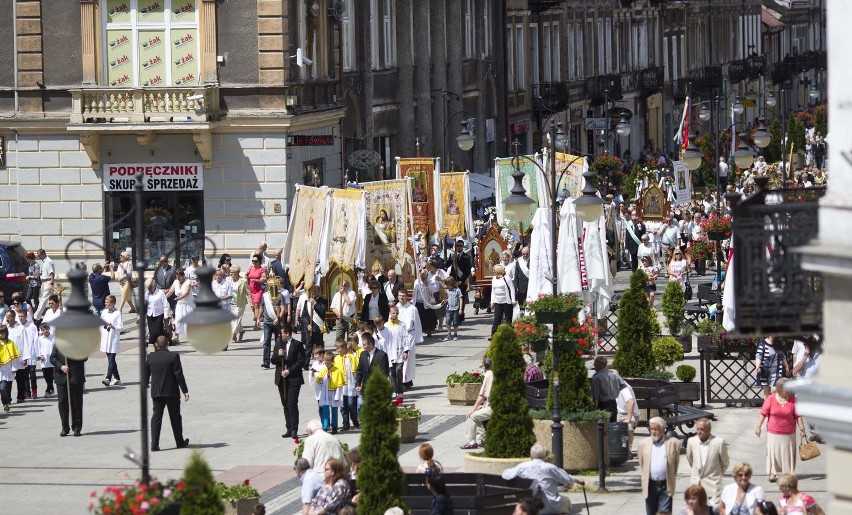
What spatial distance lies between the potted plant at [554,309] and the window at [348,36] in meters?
24.8

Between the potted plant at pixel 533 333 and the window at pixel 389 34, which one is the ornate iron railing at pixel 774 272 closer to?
the potted plant at pixel 533 333

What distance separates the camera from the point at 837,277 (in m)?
8.41

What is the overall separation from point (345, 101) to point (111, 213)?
7808 mm

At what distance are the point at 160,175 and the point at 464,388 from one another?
1542 cm

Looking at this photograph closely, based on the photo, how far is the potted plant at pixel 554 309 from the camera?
66.3 ft

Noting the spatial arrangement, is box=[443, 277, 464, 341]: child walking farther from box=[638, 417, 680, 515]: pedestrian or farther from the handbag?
box=[638, 417, 680, 515]: pedestrian

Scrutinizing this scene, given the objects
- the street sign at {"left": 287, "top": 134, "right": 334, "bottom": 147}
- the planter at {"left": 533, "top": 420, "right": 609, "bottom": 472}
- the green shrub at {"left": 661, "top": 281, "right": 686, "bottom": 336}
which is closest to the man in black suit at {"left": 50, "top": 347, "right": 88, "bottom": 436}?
the planter at {"left": 533, "top": 420, "right": 609, "bottom": 472}

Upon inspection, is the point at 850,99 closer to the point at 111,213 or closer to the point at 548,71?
the point at 111,213

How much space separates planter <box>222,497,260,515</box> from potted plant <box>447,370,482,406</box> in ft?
24.9

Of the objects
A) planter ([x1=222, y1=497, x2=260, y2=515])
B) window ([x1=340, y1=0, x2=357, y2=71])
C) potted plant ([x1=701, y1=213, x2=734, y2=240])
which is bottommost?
planter ([x1=222, y1=497, x2=260, y2=515])

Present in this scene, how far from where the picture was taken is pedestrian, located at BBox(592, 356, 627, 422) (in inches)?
836

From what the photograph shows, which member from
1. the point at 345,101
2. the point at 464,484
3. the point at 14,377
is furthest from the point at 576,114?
the point at 464,484

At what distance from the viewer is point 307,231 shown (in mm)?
31703

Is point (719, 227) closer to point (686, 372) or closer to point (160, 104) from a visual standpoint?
point (160, 104)
